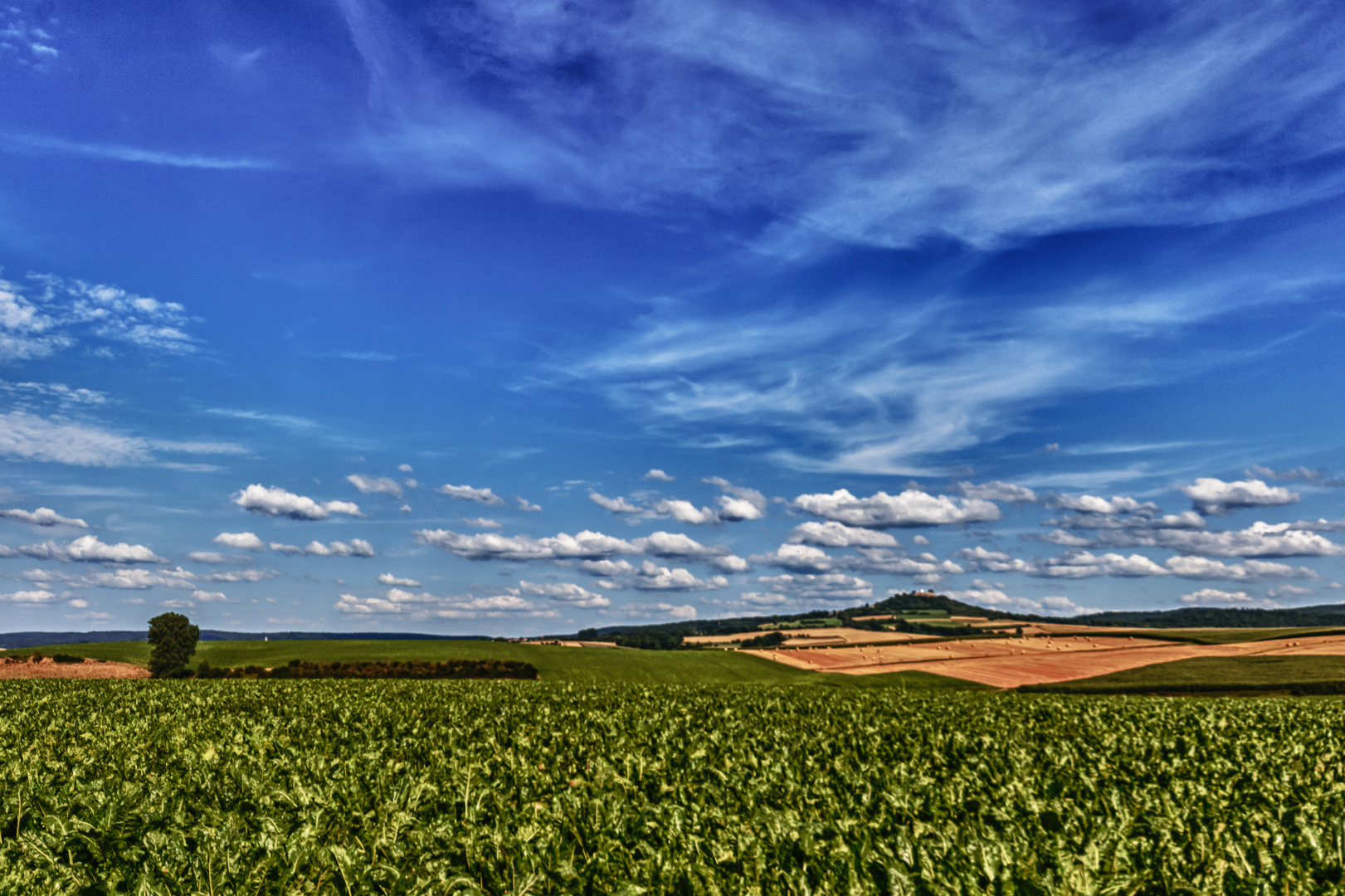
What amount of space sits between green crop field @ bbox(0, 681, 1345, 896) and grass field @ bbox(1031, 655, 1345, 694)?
4487 centimetres

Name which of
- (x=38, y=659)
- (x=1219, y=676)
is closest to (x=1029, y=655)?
(x=1219, y=676)

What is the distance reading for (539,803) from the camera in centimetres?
870

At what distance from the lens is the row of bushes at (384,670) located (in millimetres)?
55969

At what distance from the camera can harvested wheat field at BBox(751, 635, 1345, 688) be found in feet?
230

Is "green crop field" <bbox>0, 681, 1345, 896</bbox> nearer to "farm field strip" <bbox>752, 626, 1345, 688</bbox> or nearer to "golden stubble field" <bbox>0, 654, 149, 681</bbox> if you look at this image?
"golden stubble field" <bbox>0, 654, 149, 681</bbox>

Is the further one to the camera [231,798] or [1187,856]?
[231,798]

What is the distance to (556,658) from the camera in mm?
76250

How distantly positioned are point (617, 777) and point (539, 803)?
1.02m

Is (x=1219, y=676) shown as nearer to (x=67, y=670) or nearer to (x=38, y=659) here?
(x=67, y=670)

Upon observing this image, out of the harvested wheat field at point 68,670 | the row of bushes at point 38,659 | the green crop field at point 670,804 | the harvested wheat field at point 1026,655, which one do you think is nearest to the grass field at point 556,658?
the harvested wheat field at point 1026,655

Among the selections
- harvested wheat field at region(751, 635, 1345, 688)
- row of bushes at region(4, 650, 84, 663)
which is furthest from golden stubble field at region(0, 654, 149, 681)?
harvested wheat field at region(751, 635, 1345, 688)

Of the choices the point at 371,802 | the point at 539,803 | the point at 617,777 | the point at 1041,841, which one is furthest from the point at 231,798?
the point at 1041,841

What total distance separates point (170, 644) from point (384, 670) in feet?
A: 94.7

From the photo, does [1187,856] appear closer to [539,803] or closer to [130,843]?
[539,803]
